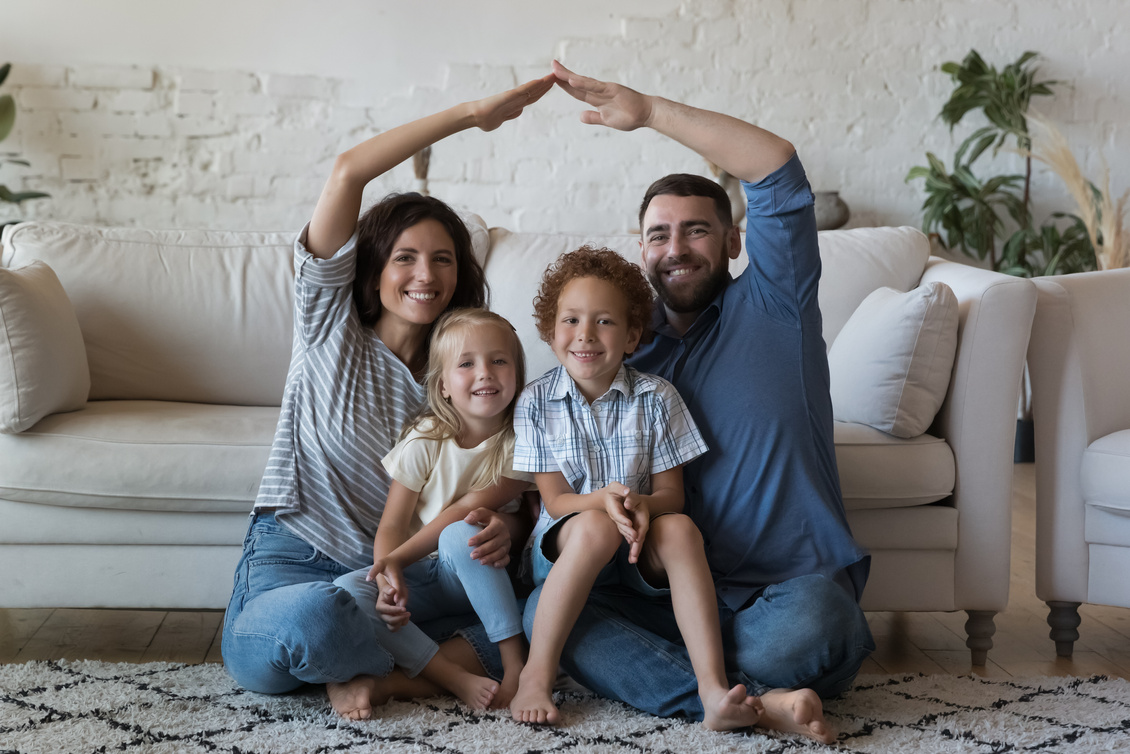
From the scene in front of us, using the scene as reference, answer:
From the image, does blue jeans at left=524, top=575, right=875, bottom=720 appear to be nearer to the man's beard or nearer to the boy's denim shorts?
the boy's denim shorts

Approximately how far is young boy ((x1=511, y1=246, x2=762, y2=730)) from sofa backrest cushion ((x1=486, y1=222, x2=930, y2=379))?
0.68 m

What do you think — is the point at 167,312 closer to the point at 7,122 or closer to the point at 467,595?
the point at 467,595

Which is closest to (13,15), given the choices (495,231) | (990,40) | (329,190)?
(495,231)

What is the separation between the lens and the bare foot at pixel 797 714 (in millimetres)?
1312

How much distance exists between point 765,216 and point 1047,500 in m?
0.91

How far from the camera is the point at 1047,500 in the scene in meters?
1.91

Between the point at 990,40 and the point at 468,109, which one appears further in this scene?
the point at 990,40

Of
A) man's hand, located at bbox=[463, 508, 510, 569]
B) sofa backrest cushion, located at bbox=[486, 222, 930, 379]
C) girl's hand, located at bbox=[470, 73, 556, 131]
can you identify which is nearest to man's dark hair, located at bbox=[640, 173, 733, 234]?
girl's hand, located at bbox=[470, 73, 556, 131]

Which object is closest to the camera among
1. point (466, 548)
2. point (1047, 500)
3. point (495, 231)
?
point (466, 548)

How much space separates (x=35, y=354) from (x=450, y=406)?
0.84 meters

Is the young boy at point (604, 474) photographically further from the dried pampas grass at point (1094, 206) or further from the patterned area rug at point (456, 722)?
the dried pampas grass at point (1094, 206)

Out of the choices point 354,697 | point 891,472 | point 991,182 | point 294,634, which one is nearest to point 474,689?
point 354,697

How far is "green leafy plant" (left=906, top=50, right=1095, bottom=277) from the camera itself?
4.07m

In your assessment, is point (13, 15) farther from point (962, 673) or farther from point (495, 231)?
point (962, 673)
